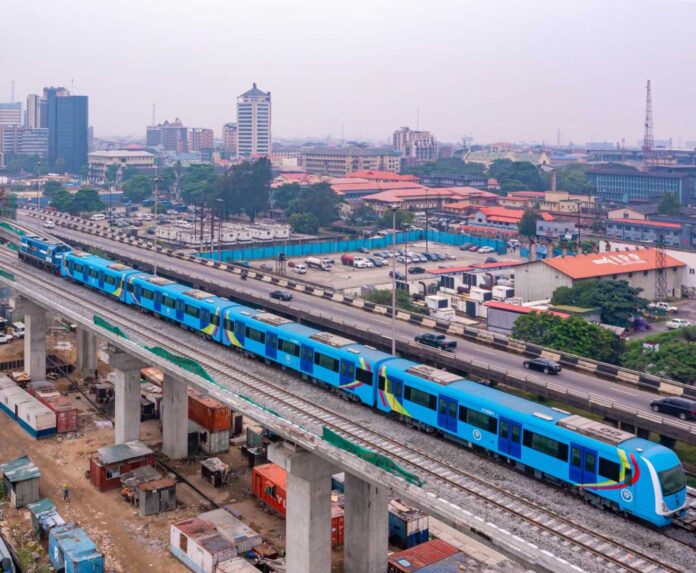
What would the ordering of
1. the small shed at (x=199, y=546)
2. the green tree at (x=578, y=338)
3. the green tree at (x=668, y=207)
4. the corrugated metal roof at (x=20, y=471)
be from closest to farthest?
the small shed at (x=199, y=546), the corrugated metal roof at (x=20, y=471), the green tree at (x=578, y=338), the green tree at (x=668, y=207)

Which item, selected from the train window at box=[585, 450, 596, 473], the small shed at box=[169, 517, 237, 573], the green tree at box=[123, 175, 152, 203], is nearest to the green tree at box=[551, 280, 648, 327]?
the small shed at box=[169, 517, 237, 573]

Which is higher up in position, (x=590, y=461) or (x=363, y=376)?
(x=363, y=376)

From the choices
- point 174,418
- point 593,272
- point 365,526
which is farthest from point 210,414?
point 593,272

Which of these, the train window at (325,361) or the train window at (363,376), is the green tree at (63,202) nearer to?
the train window at (325,361)

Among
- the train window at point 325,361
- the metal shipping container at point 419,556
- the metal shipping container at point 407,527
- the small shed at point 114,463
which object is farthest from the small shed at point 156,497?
the metal shipping container at point 419,556

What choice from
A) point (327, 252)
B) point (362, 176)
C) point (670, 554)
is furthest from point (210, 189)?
point (670, 554)

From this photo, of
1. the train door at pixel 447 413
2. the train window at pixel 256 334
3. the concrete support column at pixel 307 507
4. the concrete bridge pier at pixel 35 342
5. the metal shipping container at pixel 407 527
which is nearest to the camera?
the concrete support column at pixel 307 507

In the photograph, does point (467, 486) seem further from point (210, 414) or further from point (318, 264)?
point (318, 264)
